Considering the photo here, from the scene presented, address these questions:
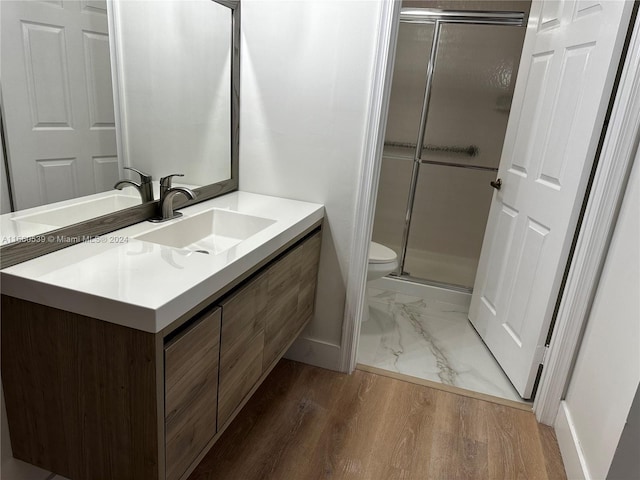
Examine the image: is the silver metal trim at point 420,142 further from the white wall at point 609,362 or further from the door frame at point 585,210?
the white wall at point 609,362

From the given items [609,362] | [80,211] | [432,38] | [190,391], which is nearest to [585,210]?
[609,362]

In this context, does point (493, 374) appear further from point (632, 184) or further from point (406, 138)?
point (406, 138)

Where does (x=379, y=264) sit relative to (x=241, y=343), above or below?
below

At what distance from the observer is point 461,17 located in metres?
2.95

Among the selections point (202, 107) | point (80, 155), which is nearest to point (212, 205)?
point (202, 107)

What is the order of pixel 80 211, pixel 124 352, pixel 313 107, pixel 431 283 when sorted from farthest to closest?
pixel 431 283, pixel 313 107, pixel 80 211, pixel 124 352

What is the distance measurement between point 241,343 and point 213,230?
60 centimetres

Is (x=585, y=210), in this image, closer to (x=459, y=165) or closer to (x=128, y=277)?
(x=459, y=165)

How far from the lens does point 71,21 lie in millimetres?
1253

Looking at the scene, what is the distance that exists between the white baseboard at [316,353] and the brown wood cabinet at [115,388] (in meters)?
0.93

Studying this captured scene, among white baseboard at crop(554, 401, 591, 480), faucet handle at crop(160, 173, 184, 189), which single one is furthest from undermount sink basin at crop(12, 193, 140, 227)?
white baseboard at crop(554, 401, 591, 480)

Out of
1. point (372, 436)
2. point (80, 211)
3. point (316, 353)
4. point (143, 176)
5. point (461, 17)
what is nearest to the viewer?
point (80, 211)

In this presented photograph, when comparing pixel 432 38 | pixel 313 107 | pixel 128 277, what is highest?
pixel 432 38

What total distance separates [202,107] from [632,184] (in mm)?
1689
